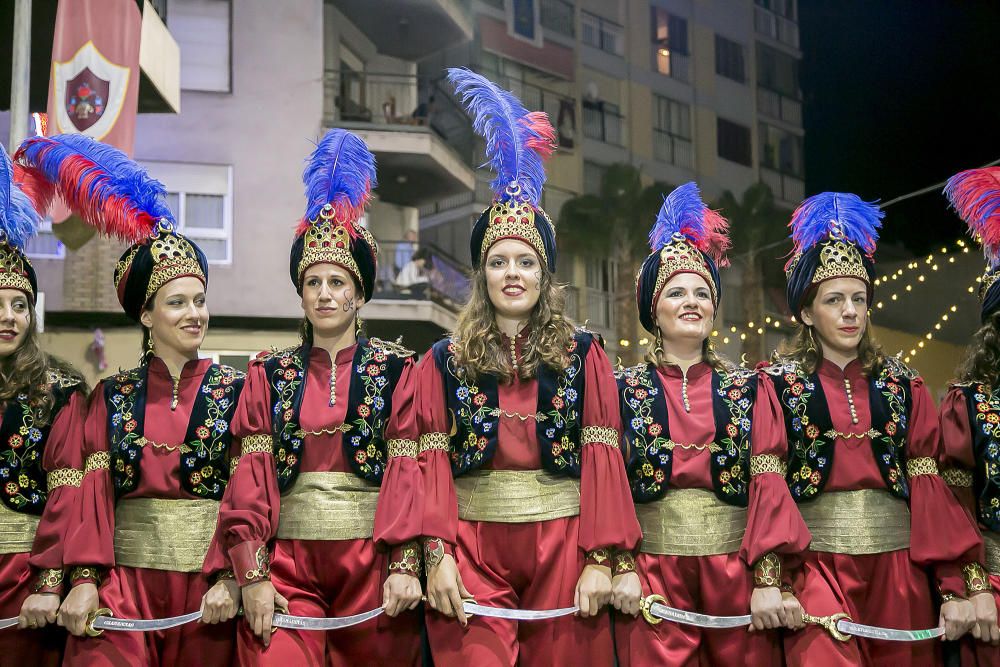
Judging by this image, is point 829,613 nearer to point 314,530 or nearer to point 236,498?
point 314,530

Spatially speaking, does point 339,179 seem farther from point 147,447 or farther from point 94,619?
point 94,619

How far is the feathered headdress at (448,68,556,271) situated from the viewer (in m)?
3.83

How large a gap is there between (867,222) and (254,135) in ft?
14.9

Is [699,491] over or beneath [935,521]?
over

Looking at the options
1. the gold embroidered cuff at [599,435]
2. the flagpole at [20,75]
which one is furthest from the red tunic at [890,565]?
the flagpole at [20,75]

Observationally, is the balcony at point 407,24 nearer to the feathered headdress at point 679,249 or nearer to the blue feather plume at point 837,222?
the feathered headdress at point 679,249

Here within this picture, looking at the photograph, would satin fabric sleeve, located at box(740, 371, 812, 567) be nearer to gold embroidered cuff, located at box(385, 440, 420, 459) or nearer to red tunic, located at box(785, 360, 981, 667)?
red tunic, located at box(785, 360, 981, 667)

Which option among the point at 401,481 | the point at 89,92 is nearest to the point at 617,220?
the point at 89,92

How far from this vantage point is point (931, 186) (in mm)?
6762

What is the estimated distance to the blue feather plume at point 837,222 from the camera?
405cm

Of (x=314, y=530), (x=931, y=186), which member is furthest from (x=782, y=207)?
(x=314, y=530)

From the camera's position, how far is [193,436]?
3770mm

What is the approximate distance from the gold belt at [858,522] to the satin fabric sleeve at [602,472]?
694 millimetres

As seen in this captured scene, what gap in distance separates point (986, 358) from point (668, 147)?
14.9 feet
